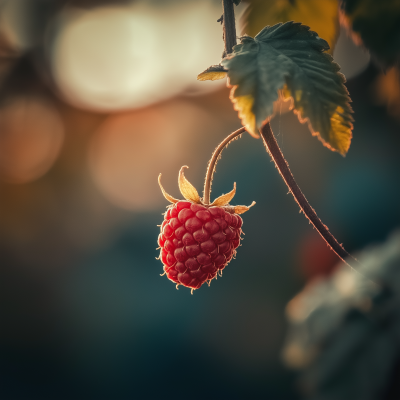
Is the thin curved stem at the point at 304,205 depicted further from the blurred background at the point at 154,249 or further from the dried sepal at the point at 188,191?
the blurred background at the point at 154,249

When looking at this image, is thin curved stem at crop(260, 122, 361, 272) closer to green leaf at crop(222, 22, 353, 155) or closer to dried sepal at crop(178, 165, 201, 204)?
green leaf at crop(222, 22, 353, 155)

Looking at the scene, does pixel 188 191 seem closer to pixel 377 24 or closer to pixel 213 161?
pixel 213 161

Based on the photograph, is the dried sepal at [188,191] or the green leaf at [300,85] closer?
the green leaf at [300,85]

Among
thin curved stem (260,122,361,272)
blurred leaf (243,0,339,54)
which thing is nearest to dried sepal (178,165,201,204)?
blurred leaf (243,0,339,54)

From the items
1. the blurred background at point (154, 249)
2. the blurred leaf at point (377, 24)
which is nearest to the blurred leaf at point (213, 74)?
the blurred leaf at point (377, 24)

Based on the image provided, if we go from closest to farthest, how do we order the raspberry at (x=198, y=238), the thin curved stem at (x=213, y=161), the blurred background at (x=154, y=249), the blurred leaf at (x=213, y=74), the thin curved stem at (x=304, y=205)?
the thin curved stem at (x=304, y=205)
the blurred leaf at (x=213, y=74)
the thin curved stem at (x=213, y=161)
the raspberry at (x=198, y=238)
the blurred background at (x=154, y=249)

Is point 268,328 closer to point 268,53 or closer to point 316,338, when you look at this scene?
point 316,338

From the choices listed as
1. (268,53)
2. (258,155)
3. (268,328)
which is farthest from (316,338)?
(258,155)
